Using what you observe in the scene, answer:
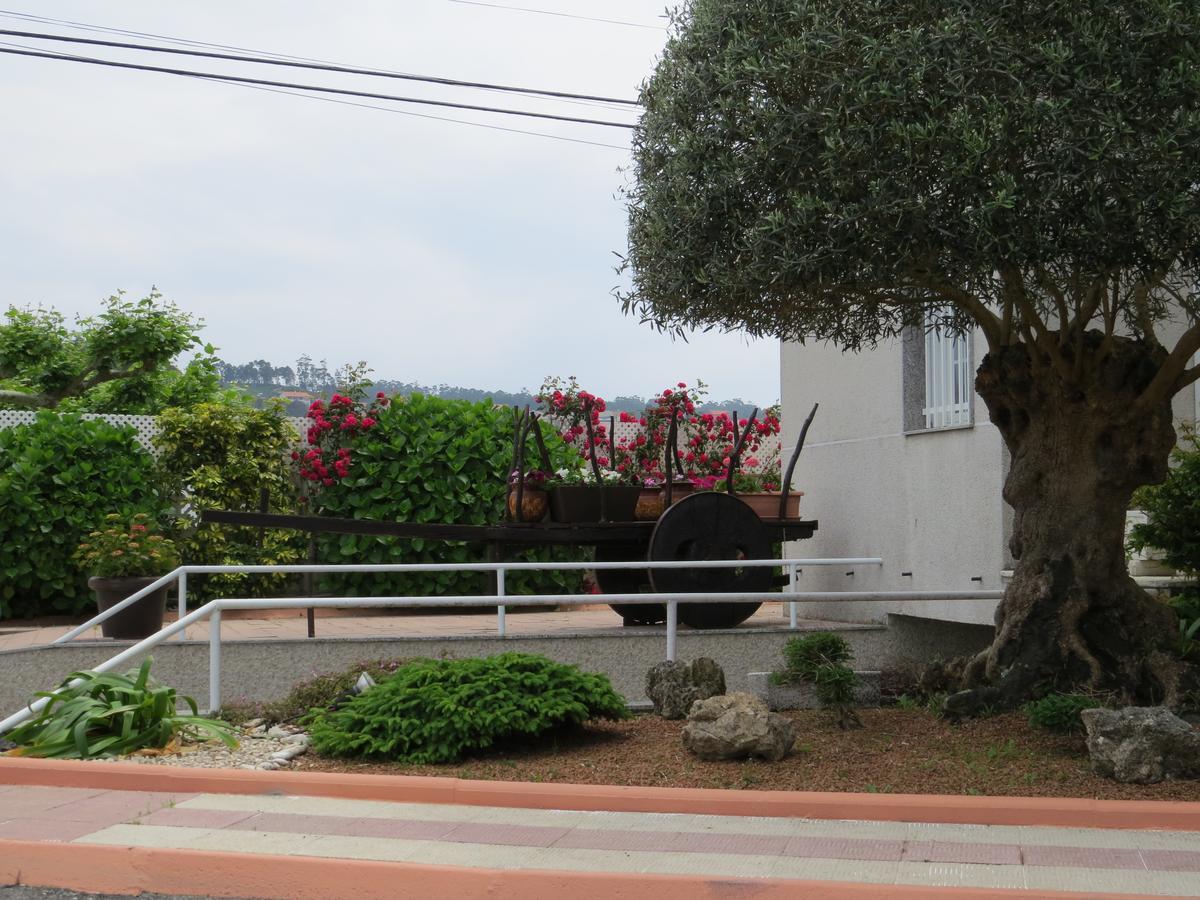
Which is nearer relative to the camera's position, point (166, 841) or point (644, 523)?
point (166, 841)

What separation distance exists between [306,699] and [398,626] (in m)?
3.36

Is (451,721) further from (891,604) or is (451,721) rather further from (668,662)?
(891,604)

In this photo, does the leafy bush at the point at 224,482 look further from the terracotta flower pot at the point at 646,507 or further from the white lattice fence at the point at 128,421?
the terracotta flower pot at the point at 646,507

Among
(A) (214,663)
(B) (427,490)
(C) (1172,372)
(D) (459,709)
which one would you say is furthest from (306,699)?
(B) (427,490)

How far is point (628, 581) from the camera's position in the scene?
10.9m

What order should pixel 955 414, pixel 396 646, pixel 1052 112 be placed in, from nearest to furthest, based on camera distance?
pixel 1052 112 → pixel 396 646 → pixel 955 414

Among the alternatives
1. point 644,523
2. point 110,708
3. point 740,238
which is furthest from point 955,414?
point 110,708

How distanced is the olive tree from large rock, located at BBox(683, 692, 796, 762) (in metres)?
1.27

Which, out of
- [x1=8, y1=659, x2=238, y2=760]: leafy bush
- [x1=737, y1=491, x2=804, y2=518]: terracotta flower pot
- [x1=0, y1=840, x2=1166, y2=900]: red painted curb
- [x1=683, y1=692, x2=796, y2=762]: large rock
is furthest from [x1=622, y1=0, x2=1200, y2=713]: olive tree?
[x1=8, y1=659, x2=238, y2=760]: leafy bush

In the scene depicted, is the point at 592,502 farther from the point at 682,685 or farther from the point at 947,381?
the point at 947,381

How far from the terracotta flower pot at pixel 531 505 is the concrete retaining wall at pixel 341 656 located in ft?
3.64

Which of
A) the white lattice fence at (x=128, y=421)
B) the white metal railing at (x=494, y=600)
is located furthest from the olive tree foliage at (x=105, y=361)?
the white metal railing at (x=494, y=600)

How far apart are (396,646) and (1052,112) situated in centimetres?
567

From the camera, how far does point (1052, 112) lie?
5301mm
